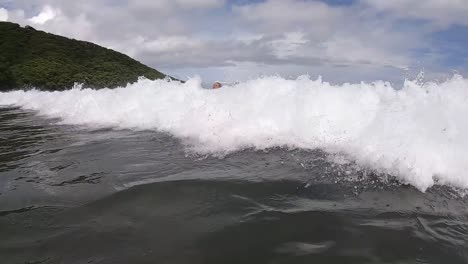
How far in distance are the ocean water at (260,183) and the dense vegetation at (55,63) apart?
4154 cm

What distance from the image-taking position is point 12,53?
53.4 metres

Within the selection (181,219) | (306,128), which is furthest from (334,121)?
(181,219)

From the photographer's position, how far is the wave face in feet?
19.1

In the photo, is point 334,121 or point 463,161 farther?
point 334,121

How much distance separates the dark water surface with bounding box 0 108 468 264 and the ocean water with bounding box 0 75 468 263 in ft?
0.06

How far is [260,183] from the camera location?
16.9 ft

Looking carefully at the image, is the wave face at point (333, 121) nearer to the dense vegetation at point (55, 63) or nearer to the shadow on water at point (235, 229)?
the shadow on water at point (235, 229)

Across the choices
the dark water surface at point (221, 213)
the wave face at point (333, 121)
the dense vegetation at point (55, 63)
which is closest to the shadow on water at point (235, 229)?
the dark water surface at point (221, 213)

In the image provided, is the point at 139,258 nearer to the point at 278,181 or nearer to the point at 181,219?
the point at 181,219

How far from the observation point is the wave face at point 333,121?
5.82 m

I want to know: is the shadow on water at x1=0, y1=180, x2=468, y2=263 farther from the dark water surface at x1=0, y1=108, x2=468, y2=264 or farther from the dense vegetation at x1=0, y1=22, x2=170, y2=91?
the dense vegetation at x1=0, y1=22, x2=170, y2=91

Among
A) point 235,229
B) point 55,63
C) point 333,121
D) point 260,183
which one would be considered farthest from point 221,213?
point 55,63

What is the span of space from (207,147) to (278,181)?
236cm

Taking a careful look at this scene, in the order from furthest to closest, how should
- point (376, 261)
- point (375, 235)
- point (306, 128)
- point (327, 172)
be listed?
point (306, 128) → point (327, 172) → point (375, 235) → point (376, 261)
